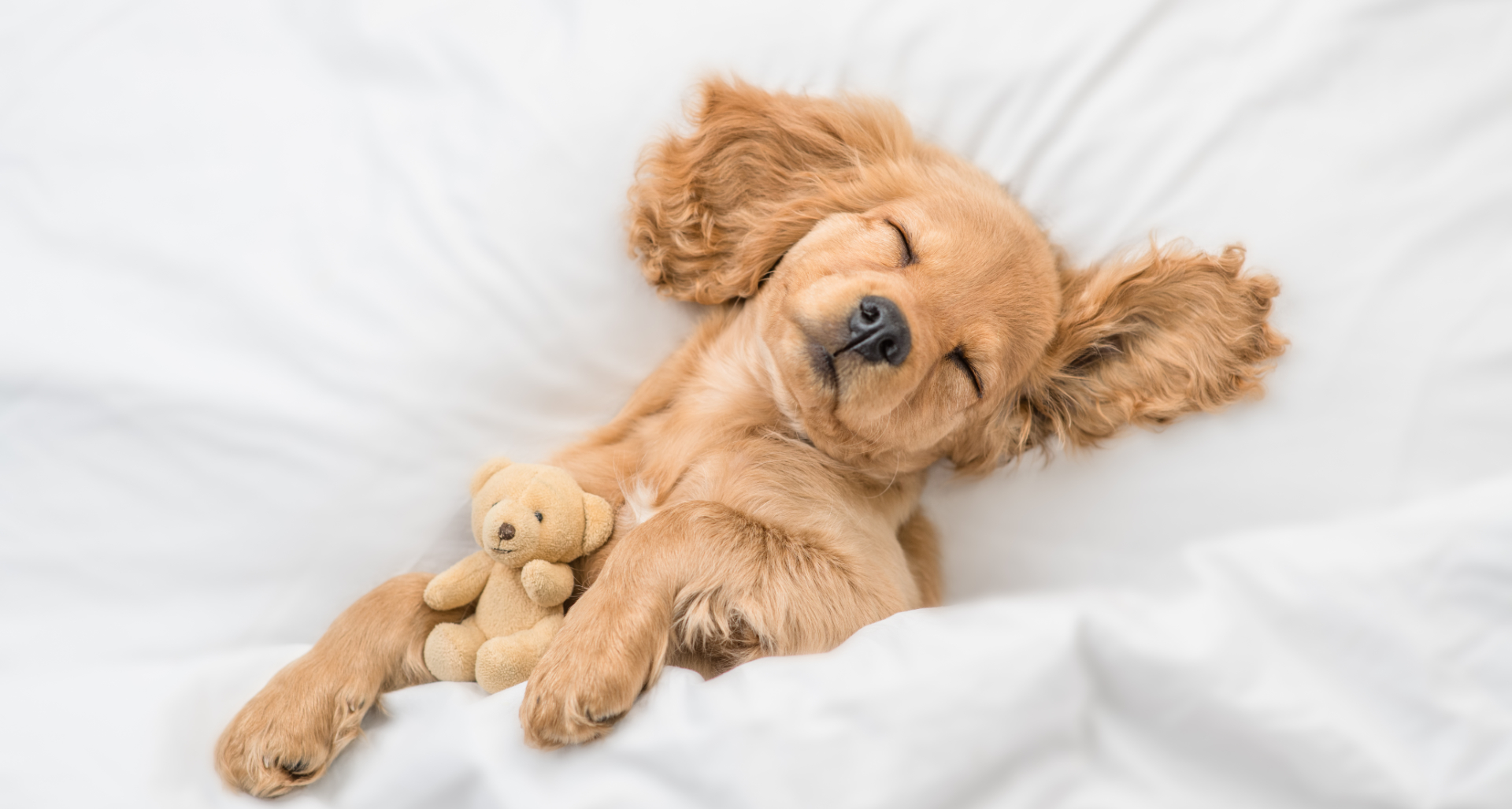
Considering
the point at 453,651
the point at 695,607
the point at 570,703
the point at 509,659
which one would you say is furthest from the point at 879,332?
the point at 453,651

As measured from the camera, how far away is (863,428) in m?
2.04

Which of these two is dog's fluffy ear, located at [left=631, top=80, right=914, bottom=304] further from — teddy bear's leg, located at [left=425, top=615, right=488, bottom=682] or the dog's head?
teddy bear's leg, located at [left=425, top=615, right=488, bottom=682]

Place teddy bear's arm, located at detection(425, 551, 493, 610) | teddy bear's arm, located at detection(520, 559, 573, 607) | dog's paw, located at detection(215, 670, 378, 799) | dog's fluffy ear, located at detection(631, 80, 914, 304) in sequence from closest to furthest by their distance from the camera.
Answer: dog's paw, located at detection(215, 670, 378, 799), teddy bear's arm, located at detection(520, 559, 573, 607), teddy bear's arm, located at detection(425, 551, 493, 610), dog's fluffy ear, located at detection(631, 80, 914, 304)

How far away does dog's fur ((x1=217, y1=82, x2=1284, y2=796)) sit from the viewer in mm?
1866

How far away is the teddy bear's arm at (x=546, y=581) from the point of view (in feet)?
6.18

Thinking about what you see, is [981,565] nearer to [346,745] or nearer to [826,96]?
[826,96]

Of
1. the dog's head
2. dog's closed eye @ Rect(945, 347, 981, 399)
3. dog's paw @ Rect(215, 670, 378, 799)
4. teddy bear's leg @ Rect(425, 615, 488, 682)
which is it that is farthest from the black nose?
dog's paw @ Rect(215, 670, 378, 799)

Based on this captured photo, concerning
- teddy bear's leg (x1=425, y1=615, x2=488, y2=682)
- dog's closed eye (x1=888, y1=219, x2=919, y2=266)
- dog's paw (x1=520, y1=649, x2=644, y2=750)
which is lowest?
teddy bear's leg (x1=425, y1=615, x2=488, y2=682)

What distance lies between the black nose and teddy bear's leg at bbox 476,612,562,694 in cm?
93

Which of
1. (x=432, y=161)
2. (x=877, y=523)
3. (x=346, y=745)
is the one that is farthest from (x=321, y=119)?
(x=877, y=523)

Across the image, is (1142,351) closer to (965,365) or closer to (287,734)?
(965,365)

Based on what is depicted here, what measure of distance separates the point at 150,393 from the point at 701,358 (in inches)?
54.4

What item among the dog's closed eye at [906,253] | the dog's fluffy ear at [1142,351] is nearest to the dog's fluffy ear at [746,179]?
the dog's closed eye at [906,253]

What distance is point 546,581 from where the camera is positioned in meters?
1.89
